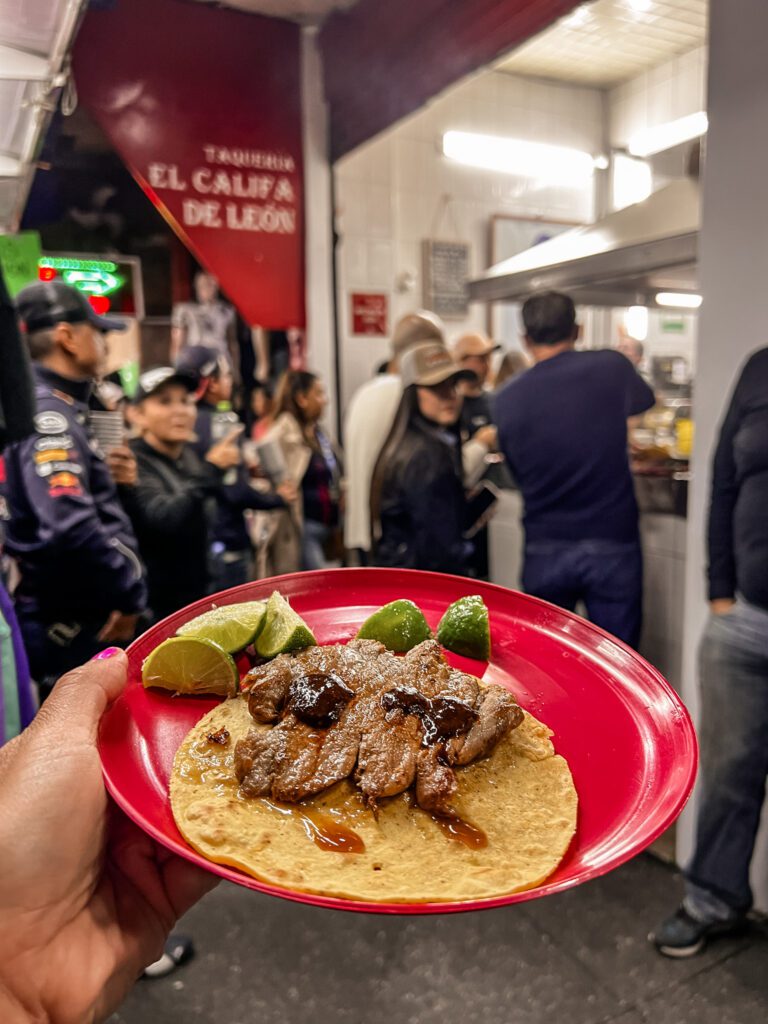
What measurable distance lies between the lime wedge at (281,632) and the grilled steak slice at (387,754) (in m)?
0.16

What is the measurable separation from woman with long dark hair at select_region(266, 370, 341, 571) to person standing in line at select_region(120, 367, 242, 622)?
980 millimetres

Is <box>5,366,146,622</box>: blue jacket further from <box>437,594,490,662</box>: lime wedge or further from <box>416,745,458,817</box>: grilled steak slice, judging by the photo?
<box>416,745,458,817</box>: grilled steak slice

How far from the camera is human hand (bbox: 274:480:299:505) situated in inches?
149

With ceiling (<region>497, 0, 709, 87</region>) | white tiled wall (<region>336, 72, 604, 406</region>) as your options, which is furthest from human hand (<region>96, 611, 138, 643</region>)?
ceiling (<region>497, 0, 709, 87</region>)

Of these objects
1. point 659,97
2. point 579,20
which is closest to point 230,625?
point 579,20

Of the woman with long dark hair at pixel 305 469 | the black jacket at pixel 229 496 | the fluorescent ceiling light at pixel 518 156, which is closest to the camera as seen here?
the black jacket at pixel 229 496

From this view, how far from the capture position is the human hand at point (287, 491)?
3785 mm

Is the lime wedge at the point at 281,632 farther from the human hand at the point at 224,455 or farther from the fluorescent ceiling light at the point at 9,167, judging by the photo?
the fluorescent ceiling light at the point at 9,167

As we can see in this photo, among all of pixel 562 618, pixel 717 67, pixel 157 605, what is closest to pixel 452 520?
pixel 157 605

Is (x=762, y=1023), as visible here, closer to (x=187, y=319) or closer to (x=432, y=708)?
(x=432, y=708)

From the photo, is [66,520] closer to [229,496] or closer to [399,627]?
[229,496]

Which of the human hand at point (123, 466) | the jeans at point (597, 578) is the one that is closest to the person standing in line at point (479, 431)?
the jeans at point (597, 578)

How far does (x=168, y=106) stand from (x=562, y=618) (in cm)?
395

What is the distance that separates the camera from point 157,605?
299cm
